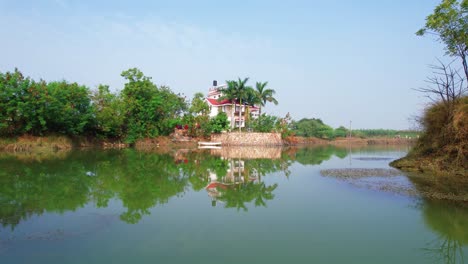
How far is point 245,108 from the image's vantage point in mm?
50000

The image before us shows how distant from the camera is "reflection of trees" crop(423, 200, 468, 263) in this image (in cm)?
505

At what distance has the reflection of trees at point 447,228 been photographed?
5.05 m

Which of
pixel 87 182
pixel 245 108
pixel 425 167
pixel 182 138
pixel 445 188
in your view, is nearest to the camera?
pixel 445 188

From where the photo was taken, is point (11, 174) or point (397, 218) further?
point (11, 174)

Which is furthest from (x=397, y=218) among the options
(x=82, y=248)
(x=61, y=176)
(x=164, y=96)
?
(x=164, y=96)

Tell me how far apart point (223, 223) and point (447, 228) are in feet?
14.0

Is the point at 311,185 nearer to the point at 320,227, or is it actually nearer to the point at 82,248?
the point at 320,227

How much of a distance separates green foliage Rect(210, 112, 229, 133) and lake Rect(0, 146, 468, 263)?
3207 cm

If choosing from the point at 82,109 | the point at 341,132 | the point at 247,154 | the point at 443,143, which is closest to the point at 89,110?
the point at 82,109

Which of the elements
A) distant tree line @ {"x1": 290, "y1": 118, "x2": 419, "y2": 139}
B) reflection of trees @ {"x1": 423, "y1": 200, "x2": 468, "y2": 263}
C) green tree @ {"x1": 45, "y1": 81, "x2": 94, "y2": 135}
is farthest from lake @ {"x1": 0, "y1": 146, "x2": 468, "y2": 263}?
distant tree line @ {"x1": 290, "y1": 118, "x2": 419, "y2": 139}

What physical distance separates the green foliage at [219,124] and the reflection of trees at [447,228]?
35770 millimetres

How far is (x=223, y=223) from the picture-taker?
21.6 feet

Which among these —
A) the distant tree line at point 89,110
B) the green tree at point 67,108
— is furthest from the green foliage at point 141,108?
the green tree at point 67,108

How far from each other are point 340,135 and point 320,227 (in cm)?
7007
